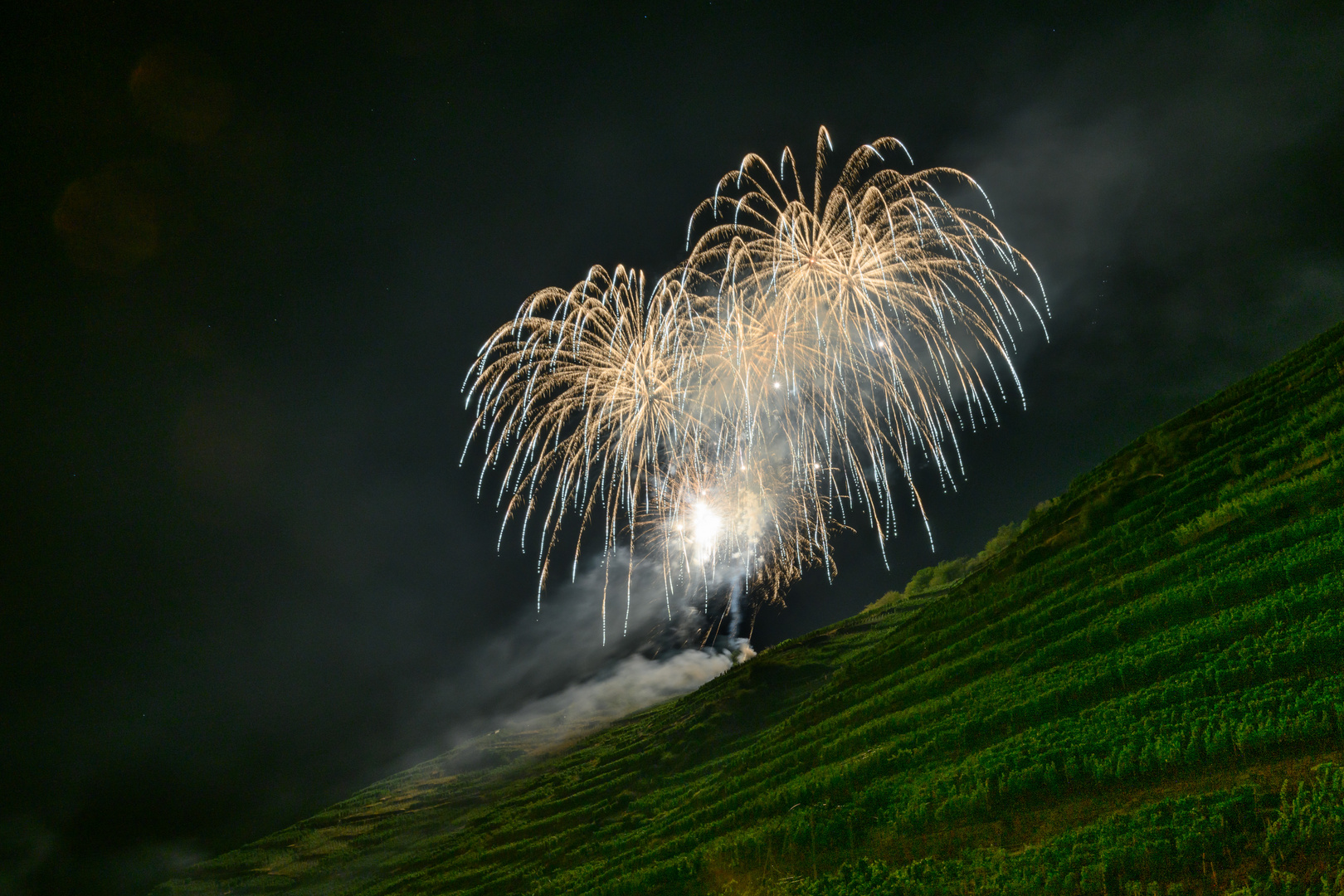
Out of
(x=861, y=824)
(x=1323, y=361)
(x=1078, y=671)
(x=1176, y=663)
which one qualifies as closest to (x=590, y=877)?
(x=861, y=824)

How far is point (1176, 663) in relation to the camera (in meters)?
18.7

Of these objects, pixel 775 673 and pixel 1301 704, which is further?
pixel 775 673

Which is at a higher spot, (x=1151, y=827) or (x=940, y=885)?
(x=1151, y=827)

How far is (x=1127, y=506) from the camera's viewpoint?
34156 millimetres

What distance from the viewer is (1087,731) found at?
17.8 metres

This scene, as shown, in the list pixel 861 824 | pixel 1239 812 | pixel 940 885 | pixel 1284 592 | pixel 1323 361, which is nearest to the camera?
pixel 1239 812

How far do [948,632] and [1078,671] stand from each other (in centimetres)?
1478

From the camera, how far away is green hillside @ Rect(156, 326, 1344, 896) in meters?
13.1

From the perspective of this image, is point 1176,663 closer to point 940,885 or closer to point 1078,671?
point 1078,671

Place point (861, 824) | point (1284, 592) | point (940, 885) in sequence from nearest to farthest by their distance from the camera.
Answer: point (940, 885)
point (1284, 592)
point (861, 824)

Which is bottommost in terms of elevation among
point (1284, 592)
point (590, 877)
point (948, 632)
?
point (590, 877)

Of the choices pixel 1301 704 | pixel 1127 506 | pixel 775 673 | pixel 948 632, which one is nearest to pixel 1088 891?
pixel 1301 704

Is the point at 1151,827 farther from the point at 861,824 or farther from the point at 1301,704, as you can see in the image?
the point at 861,824

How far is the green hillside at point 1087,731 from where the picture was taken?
13.1 m
